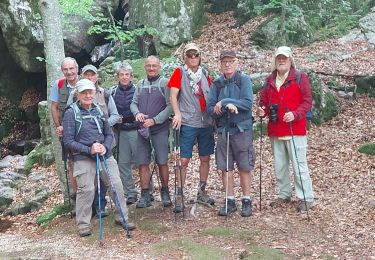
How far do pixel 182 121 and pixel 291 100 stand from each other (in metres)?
1.53

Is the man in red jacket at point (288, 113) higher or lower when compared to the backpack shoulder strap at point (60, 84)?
lower

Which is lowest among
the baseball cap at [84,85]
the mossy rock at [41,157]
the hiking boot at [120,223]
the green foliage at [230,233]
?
the green foliage at [230,233]

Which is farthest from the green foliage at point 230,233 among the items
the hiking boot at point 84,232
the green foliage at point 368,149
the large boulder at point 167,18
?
the large boulder at point 167,18

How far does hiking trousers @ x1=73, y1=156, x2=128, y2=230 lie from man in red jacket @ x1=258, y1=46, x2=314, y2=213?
2.18m

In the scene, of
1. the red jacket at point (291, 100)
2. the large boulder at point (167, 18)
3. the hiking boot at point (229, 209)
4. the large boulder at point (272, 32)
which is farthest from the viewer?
the large boulder at point (167, 18)

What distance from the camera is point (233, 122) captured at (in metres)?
6.17

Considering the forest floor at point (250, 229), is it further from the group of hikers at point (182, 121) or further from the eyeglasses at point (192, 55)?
the eyeglasses at point (192, 55)

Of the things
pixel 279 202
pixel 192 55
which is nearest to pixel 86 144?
pixel 192 55

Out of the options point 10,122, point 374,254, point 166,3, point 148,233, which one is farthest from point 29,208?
point 10,122

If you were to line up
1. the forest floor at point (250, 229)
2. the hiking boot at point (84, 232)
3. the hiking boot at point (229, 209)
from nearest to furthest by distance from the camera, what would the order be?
1. the forest floor at point (250, 229)
2. the hiking boot at point (84, 232)
3. the hiking boot at point (229, 209)

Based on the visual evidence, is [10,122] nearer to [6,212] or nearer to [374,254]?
[6,212]

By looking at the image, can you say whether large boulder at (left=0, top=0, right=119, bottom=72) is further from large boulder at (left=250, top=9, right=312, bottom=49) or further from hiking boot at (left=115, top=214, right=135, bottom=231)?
hiking boot at (left=115, top=214, right=135, bottom=231)

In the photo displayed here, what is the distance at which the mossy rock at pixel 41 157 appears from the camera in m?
11.8

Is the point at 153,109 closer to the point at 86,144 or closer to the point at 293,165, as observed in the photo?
the point at 86,144
